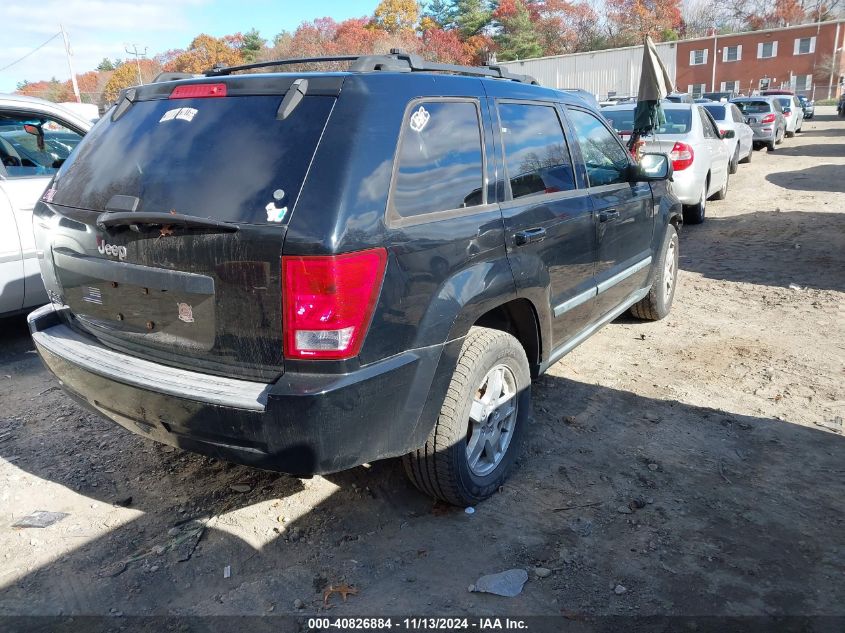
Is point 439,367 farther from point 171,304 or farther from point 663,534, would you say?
point 663,534

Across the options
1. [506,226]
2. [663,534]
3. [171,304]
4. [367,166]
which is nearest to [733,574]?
[663,534]

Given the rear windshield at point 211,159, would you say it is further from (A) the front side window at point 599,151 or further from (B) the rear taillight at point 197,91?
(A) the front side window at point 599,151

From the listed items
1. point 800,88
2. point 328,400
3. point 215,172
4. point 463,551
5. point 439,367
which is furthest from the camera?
point 800,88

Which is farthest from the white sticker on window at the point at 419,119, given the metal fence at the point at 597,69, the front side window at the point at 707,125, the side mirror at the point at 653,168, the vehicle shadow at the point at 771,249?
the metal fence at the point at 597,69

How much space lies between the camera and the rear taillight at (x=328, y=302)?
2.30 meters

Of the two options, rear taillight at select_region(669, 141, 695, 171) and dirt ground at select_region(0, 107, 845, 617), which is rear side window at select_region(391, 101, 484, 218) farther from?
rear taillight at select_region(669, 141, 695, 171)

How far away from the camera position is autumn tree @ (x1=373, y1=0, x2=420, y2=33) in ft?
210

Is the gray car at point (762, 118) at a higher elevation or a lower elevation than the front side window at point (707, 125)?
lower

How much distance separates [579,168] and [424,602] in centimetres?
260

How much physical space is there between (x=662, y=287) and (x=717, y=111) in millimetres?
9777

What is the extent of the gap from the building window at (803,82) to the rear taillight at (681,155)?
58.1m

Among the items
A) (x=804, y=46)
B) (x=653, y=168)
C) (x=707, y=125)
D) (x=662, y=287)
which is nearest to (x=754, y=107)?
(x=707, y=125)

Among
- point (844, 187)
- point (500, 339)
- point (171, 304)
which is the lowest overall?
point (844, 187)

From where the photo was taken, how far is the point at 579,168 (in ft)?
13.0
